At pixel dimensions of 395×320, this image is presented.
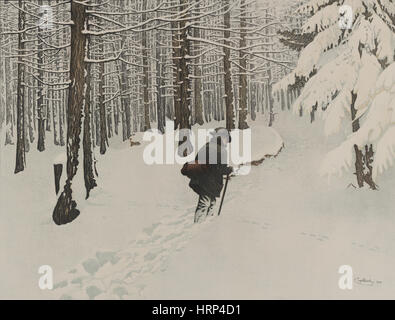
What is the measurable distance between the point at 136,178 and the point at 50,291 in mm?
1998

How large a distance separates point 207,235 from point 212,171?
0.93 metres

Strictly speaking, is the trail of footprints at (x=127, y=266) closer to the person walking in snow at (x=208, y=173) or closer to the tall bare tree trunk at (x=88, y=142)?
the person walking in snow at (x=208, y=173)

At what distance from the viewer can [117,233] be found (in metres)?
4.95

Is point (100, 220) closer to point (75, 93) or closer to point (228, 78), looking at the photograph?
point (75, 93)

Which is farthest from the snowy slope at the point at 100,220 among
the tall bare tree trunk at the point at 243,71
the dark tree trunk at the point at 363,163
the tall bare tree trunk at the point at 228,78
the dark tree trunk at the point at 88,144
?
the dark tree trunk at the point at 363,163

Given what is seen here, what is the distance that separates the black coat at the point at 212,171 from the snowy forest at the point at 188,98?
267 millimetres

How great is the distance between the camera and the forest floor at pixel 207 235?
4.72 metres

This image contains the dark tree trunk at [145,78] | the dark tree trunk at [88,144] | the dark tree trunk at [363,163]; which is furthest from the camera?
the dark tree trunk at [145,78]

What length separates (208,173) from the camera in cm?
506

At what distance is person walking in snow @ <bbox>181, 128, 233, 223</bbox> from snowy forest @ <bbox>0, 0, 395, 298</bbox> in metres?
0.25
